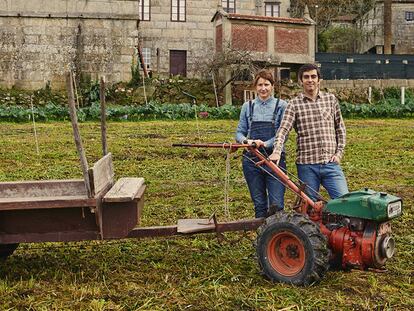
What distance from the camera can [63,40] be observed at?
88.0 ft

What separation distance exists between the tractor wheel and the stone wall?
72.6ft

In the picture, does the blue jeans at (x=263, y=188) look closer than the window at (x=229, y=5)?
Yes

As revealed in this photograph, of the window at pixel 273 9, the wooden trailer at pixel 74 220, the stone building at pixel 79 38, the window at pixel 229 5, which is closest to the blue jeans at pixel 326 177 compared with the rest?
the wooden trailer at pixel 74 220

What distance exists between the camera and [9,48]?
87.1 ft

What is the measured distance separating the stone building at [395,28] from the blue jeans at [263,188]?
4264 cm

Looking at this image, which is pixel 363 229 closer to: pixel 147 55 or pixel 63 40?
pixel 63 40

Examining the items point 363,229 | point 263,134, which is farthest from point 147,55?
point 363,229

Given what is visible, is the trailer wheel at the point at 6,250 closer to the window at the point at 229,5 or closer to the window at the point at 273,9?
the window at the point at 229,5

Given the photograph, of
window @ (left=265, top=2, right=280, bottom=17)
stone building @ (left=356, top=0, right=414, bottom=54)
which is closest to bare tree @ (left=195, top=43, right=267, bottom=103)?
window @ (left=265, top=2, right=280, bottom=17)

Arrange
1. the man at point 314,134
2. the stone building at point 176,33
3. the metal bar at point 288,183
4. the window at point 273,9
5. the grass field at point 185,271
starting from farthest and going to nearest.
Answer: the window at point 273,9 → the stone building at point 176,33 → the man at point 314,134 → the metal bar at point 288,183 → the grass field at point 185,271

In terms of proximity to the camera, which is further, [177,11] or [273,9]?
[273,9]

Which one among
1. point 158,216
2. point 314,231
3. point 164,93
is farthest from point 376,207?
point 164,93

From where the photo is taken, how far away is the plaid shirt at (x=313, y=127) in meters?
5.98

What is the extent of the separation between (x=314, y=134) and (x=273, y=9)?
29.9 m
